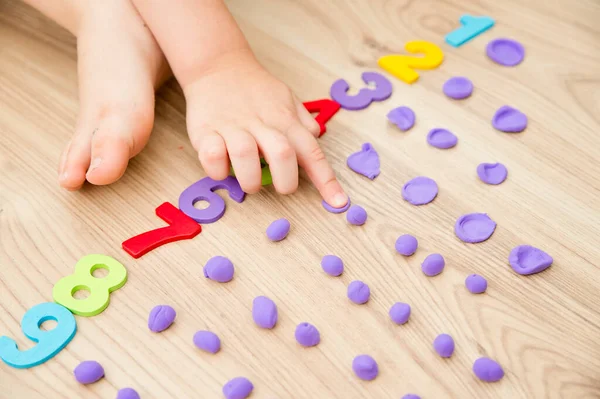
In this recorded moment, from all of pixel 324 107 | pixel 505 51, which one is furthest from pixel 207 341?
pixel 505 51

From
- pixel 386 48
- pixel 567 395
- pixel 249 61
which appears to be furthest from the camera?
pixel 386 48

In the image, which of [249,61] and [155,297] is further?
[249,61]

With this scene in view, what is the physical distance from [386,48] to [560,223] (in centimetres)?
38

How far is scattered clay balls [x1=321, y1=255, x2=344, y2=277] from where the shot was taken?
0.75 meters

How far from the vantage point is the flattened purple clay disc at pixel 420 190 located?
833mm

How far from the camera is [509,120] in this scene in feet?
3.04

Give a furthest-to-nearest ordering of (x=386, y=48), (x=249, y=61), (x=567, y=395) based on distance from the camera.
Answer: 1. (x=386, y=48)
2. (x=249, y=61)
3. (x=567, y=395)

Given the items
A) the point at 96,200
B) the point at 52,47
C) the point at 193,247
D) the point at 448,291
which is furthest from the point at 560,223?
the point at 52,47

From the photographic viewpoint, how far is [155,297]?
0.75 meters

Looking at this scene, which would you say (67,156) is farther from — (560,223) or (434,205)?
(560,223)

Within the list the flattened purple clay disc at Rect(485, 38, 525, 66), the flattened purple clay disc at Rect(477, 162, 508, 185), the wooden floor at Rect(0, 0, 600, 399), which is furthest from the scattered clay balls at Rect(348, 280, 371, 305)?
the flattened purple clay disc at Rect(485, 38, 525, 66)

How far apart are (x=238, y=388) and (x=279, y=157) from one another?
27 cm

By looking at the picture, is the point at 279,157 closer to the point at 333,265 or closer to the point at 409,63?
the point at 333,265

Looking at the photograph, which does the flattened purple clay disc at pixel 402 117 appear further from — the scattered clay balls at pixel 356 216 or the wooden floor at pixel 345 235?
the scattered clay balls at pixel 356 216
